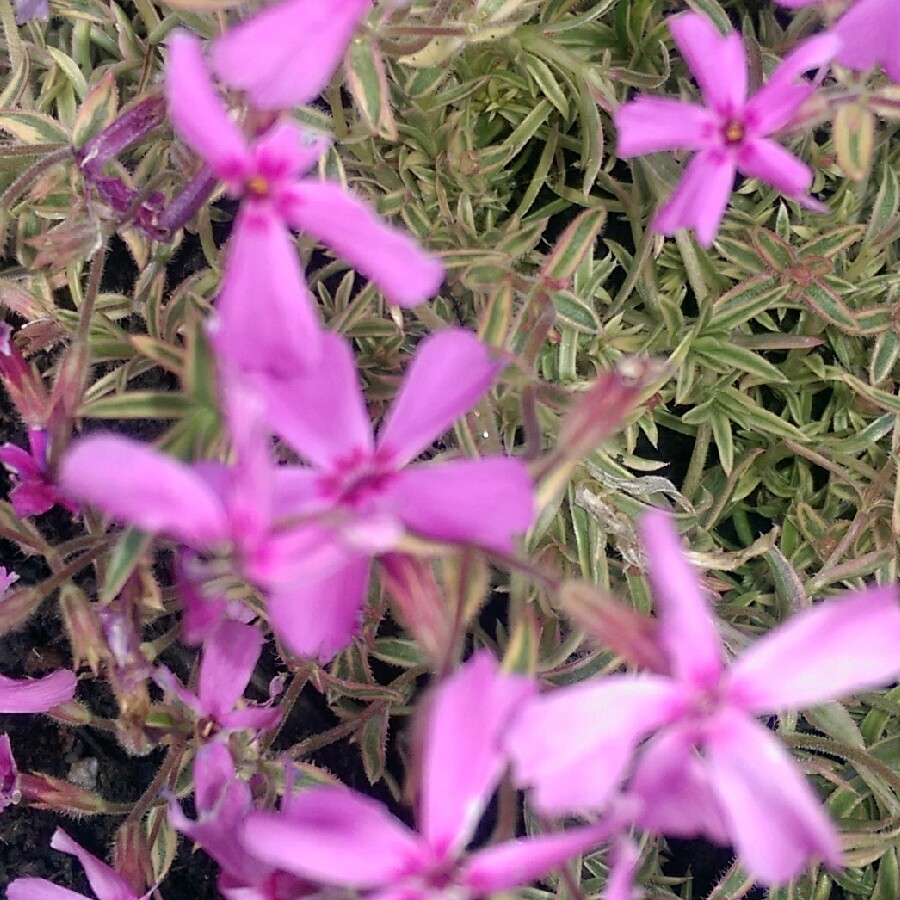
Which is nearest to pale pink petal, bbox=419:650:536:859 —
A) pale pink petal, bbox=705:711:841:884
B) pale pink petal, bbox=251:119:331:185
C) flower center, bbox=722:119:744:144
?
pale pink petal, bbox=705:711:841:884

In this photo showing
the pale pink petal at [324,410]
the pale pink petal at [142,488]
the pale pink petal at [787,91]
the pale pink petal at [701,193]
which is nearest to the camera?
the pale pink petal at [142,488]

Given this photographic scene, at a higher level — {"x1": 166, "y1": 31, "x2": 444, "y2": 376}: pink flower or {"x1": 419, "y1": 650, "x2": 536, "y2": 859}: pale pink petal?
{"x1": 166, "y1": 31, "x2": 444, "y2": 376}: pink flower

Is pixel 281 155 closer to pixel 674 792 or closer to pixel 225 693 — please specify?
pixel 674 792

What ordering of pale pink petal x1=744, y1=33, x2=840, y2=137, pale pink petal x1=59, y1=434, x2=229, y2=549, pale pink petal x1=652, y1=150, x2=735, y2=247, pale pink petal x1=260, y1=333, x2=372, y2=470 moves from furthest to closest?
pale pink petal x1=652, y1=150, x2=735, y2=247
pale pink petal x1=744, y1=33, x2=840, y2=137
pale pink petal x1=260, y1=333, x2=372, y2=470
pale pink petal x1=59, y1=434, x2=229, y2=549

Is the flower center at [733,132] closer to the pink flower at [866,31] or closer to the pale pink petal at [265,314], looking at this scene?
the pink flower at [866,31]

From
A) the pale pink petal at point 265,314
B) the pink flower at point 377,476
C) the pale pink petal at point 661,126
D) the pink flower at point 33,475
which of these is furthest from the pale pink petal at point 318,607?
the pale pink petal at point 661,126

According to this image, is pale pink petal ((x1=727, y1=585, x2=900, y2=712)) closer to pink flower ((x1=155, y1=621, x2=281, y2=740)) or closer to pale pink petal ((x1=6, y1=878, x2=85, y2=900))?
pink flower ((x1=155, y1=621, x2=281, y2=740))
